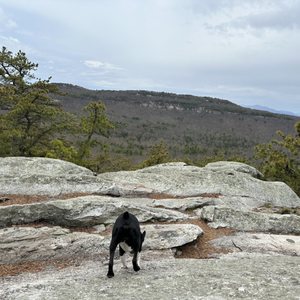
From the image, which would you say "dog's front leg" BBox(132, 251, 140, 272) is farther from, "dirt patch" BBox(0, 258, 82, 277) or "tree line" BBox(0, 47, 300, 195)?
"tree line" BBox(0, 47, 300, 195)

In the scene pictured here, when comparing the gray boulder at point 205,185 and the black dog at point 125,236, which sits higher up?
the black dog at point 125,236

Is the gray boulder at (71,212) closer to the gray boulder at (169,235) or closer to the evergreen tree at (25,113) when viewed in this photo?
the gray boulder at (169,235)

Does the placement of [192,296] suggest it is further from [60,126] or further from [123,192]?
[60,126]

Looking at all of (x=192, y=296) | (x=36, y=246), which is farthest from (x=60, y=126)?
(x=192, y=296)

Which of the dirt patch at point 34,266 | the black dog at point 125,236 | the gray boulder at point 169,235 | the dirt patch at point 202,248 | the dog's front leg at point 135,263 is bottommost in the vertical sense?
the dirt patch at point 34,266

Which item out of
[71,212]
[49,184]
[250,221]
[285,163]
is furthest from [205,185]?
[285,163]

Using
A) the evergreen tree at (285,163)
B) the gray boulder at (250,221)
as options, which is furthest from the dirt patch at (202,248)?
the evergreen tree at (285,163)

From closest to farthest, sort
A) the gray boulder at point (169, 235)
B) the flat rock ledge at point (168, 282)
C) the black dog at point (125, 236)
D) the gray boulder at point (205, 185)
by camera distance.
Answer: the flat rock ledge at point (168, 282)
the black dog at point (125, 236)
the gray boulder at point (169, 235)
the gray boulder at point (205, 185)

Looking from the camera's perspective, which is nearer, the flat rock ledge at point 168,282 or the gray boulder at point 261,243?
the flat rock ledge at point 168,282

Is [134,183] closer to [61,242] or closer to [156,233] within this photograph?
[156,233]

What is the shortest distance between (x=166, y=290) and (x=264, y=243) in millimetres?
7508

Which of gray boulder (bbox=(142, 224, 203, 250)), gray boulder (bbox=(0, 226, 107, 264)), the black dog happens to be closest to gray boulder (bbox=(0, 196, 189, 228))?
gray boulder (bbox=(0, 226, 107, 264))

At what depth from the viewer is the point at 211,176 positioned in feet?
87.6

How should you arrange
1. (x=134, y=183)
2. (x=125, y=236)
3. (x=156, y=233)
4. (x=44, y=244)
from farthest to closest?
(x=134, y=183)
(x=156, y=233)
(x=44, y=244)
(x=125, y=236)
